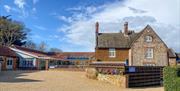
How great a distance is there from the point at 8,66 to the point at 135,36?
901 inches

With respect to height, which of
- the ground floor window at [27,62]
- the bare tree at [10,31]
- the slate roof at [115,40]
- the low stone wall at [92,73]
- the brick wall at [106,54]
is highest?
the bare tree at [10,31]

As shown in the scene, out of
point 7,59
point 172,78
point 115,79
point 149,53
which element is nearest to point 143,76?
point 115,79

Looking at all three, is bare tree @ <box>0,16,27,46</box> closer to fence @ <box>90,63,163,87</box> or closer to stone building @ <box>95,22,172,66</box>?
stone building @ <box>95,22,172,66</box>

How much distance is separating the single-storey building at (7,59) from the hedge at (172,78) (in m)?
33.0

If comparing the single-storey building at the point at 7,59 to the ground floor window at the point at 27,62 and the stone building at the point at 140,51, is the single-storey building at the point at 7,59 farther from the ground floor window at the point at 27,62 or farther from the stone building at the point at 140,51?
the stone building at the point at 140,51

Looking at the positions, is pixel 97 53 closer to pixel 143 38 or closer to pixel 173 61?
pixel 143 38

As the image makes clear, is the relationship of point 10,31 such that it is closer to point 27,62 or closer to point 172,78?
point 27,62

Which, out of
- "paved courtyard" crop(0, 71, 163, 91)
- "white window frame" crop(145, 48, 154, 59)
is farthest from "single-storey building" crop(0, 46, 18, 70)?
"white window frame" crop(145, 48, 154, 59)

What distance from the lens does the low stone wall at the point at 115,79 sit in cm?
2319

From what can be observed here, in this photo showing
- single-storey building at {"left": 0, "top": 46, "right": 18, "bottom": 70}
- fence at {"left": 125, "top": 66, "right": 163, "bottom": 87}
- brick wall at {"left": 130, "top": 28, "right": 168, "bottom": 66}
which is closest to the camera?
fence at {"left": 125, "top": 66, "right": 163, "bottom": 87}

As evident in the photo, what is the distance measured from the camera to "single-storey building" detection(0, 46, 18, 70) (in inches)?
1722

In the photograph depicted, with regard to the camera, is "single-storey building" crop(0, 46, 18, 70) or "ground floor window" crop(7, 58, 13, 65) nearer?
"single-storey building" crop(0, 46, 18, 70)

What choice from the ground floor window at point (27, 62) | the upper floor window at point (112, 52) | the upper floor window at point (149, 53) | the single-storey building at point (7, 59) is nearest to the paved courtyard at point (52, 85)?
the upper floor window at point (112, 52)

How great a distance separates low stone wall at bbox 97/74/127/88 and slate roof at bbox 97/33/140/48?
16532 millimetres
